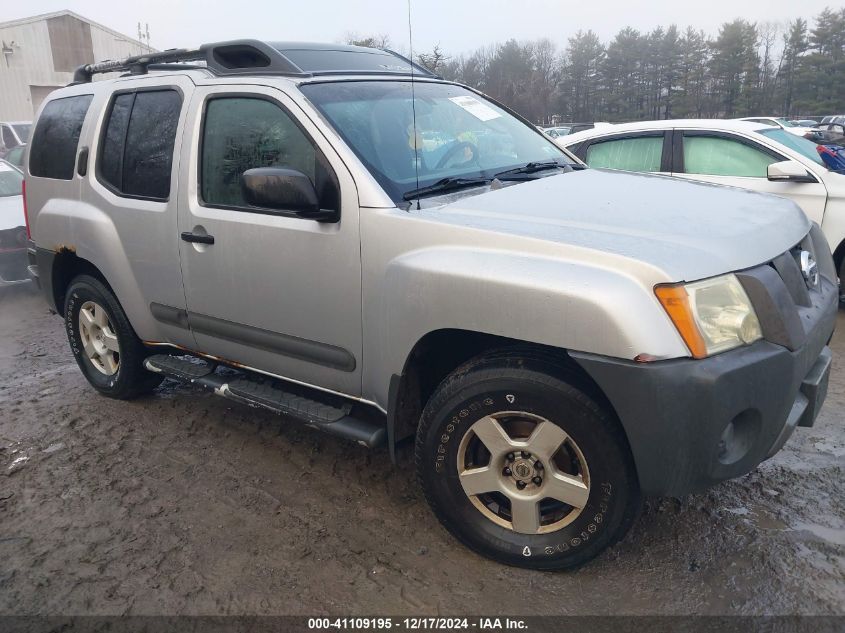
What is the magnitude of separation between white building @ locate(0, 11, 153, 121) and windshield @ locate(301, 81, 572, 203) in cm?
2952

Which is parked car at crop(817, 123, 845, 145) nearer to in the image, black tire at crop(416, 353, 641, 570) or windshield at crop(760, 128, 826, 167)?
windshield at crop(760, 128, 826, 167)

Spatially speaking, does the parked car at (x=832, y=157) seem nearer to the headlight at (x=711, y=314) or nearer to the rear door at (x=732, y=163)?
the rear door at (x=732, y=163)

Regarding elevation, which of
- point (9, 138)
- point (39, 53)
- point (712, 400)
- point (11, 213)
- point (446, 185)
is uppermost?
point (39, 53)

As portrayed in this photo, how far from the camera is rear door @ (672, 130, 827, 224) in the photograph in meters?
5.85

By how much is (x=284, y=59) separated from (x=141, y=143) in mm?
1055

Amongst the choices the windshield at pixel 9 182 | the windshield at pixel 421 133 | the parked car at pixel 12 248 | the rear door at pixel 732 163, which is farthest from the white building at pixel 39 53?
the windshield at pixel 421 133

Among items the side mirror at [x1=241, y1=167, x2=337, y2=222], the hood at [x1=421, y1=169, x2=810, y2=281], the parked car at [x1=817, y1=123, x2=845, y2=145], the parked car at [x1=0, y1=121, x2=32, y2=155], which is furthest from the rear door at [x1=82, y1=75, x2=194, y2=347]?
the parked car at [x1=0, y1=121, x2=32, y2=155]

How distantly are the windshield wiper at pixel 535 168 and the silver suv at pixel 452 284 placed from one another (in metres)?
0.02

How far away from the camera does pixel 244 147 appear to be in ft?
10.8

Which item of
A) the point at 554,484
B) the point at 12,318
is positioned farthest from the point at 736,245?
the point at 12,318

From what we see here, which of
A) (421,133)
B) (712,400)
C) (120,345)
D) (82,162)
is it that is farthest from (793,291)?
(82,162)

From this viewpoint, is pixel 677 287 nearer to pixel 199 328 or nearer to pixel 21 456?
pixel 199 328

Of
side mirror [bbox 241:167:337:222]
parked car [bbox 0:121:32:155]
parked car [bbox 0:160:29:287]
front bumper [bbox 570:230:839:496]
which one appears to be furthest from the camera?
parked car [bbox 0:121:32:155]

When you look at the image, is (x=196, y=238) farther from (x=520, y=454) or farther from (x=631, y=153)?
(x=631, y=153)
